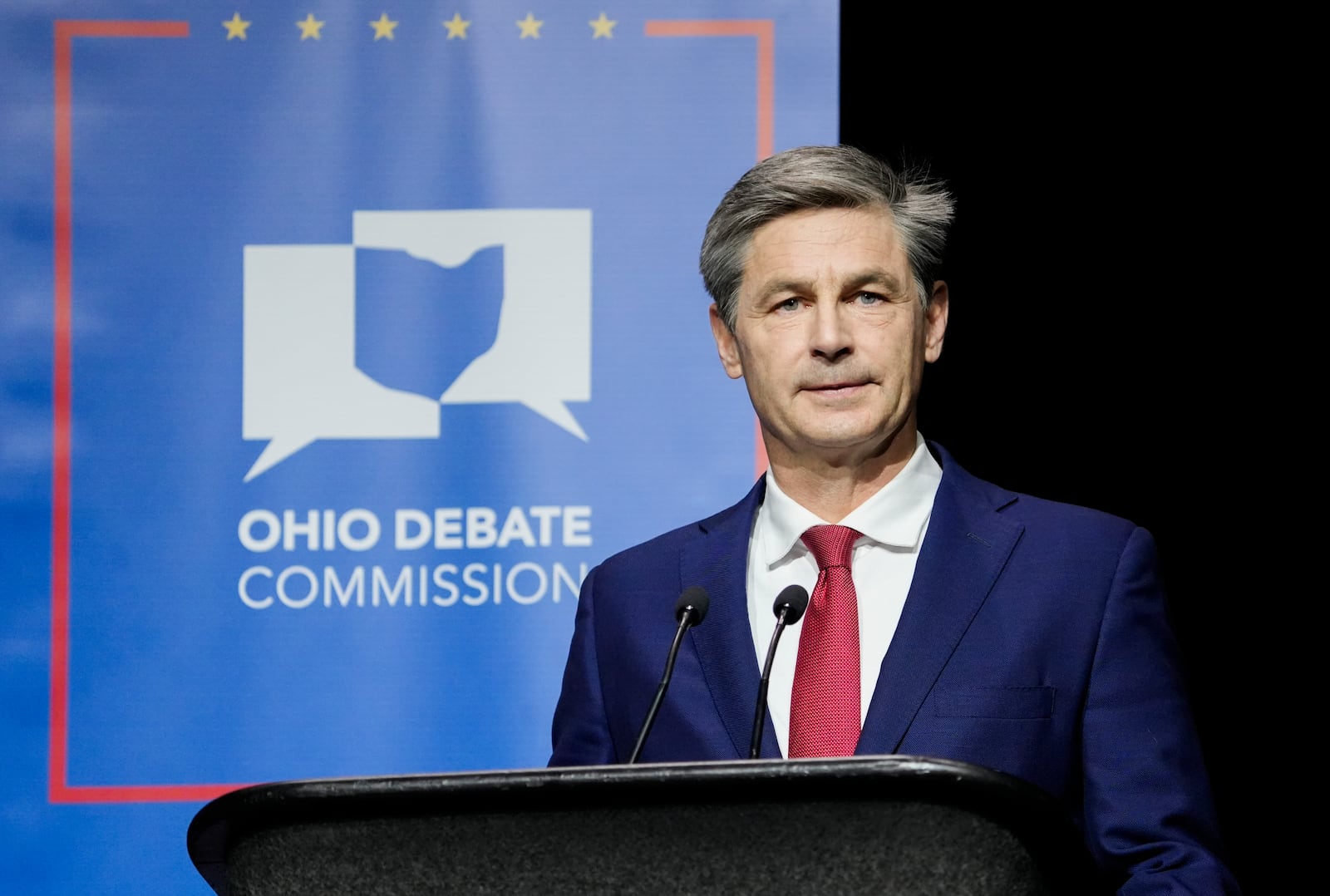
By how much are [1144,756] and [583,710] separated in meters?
0.71

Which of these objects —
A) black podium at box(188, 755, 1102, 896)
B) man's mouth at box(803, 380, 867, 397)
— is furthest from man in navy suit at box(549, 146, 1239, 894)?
black podium at box(188, 755, 1102, 896)

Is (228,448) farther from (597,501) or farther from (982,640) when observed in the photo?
(982,640)

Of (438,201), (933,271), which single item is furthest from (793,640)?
(438,201)

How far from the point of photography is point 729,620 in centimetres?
191

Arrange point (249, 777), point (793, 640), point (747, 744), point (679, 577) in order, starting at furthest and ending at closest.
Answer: point (249, 777)
point (679, 577)
point (793, 640)
point (747, 744)

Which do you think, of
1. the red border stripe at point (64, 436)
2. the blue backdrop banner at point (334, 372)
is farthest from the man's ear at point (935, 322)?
the red border stripe at point (64, 436)

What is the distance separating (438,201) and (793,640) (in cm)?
117

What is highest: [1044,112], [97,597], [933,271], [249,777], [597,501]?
[1044,112]

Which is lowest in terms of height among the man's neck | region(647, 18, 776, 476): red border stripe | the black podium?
the black podium

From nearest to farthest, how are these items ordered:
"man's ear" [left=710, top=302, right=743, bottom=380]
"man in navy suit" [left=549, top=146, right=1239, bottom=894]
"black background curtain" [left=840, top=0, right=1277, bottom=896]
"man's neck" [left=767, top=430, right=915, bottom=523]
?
"man in navy suit" [left=549, top=146, right=1239, bottom=894] → "man's neck" [left=767, top=430, right=915, bottom=523] → "man's ear" [left=710, top=302, right=743, bottom=380] → "black background curtain" [left=840, top=0, right=1277, bottom=896]

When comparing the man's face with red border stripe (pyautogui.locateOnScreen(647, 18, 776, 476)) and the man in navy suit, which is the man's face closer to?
the man in navy suit

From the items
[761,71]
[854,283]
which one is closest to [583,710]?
[854,283]

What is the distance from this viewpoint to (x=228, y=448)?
8.85ft

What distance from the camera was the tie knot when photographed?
1.89 metres
